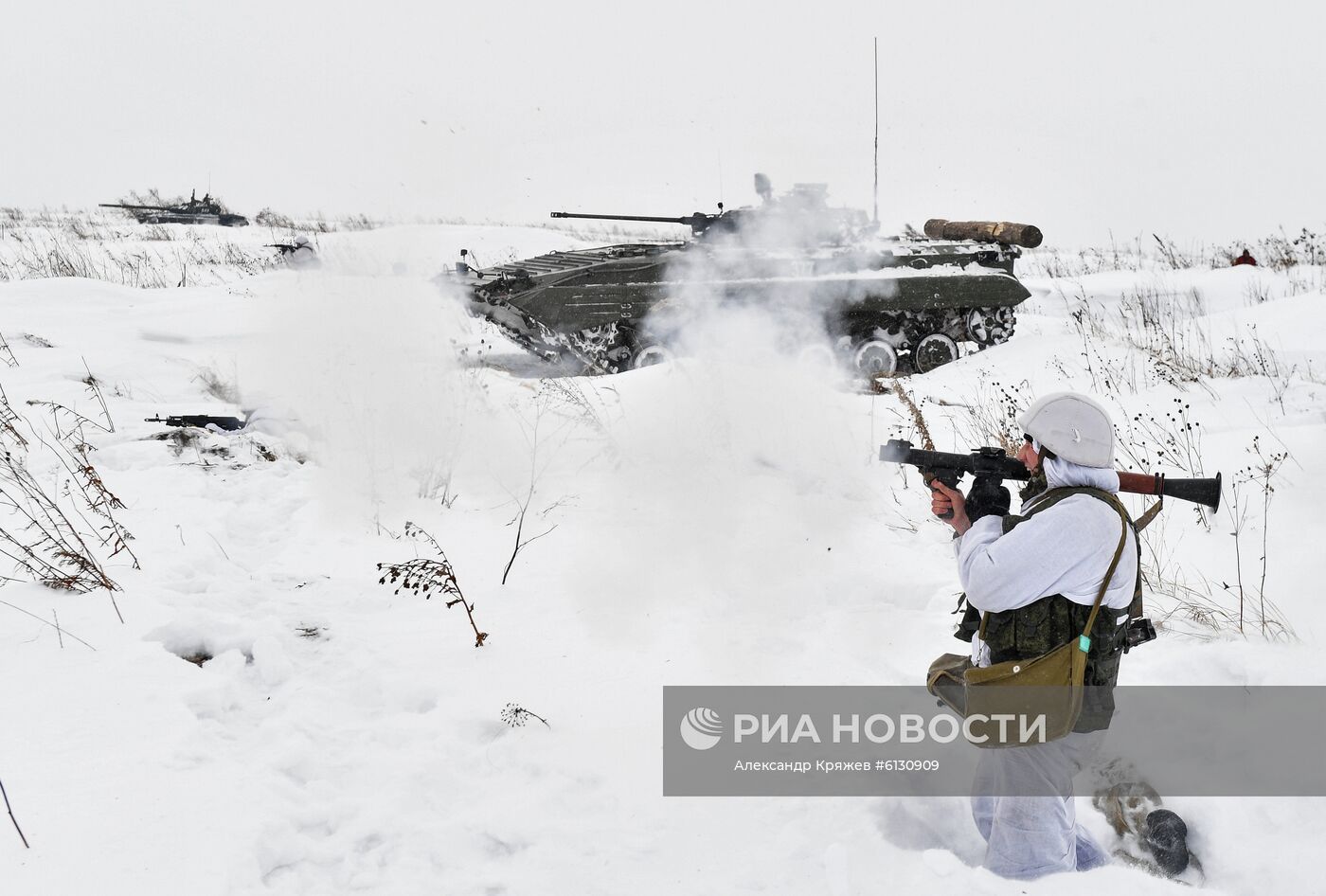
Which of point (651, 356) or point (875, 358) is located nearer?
point (651, 356)

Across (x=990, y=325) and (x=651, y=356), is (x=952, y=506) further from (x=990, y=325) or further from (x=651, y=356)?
(x=990, y=325)

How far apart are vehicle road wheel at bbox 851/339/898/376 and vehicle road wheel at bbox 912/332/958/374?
35cm

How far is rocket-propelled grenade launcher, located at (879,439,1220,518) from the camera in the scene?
2525 millimetres

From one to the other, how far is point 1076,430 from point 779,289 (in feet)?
26.0

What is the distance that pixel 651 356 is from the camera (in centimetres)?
1019

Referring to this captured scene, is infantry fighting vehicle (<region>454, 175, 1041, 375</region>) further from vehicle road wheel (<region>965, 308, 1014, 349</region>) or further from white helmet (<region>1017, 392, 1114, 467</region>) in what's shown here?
white helmet (<region>1017, 392, 1114, 467</region>)

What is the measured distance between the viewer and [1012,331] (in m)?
10.7

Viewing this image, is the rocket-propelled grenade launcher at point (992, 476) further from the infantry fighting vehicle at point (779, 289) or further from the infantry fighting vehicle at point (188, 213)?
the infantry fighting vehicle at point (188, 213)

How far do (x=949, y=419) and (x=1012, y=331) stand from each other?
14.7ft

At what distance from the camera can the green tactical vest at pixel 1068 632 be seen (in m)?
2.42

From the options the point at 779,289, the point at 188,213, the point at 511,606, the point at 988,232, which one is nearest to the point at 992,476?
the point at 511,606

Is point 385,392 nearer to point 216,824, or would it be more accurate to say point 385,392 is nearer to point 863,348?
point 216,824

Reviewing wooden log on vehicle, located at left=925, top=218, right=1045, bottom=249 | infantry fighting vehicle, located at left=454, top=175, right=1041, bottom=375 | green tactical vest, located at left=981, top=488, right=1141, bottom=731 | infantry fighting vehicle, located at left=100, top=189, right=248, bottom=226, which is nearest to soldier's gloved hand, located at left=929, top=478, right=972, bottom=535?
green tactical vest, located at left=981, top=488, right=1141, bottom=731

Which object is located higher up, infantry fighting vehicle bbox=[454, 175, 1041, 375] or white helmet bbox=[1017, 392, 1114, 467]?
infantry fighting vehicle bbox=[454, 175, 1041, 375]
